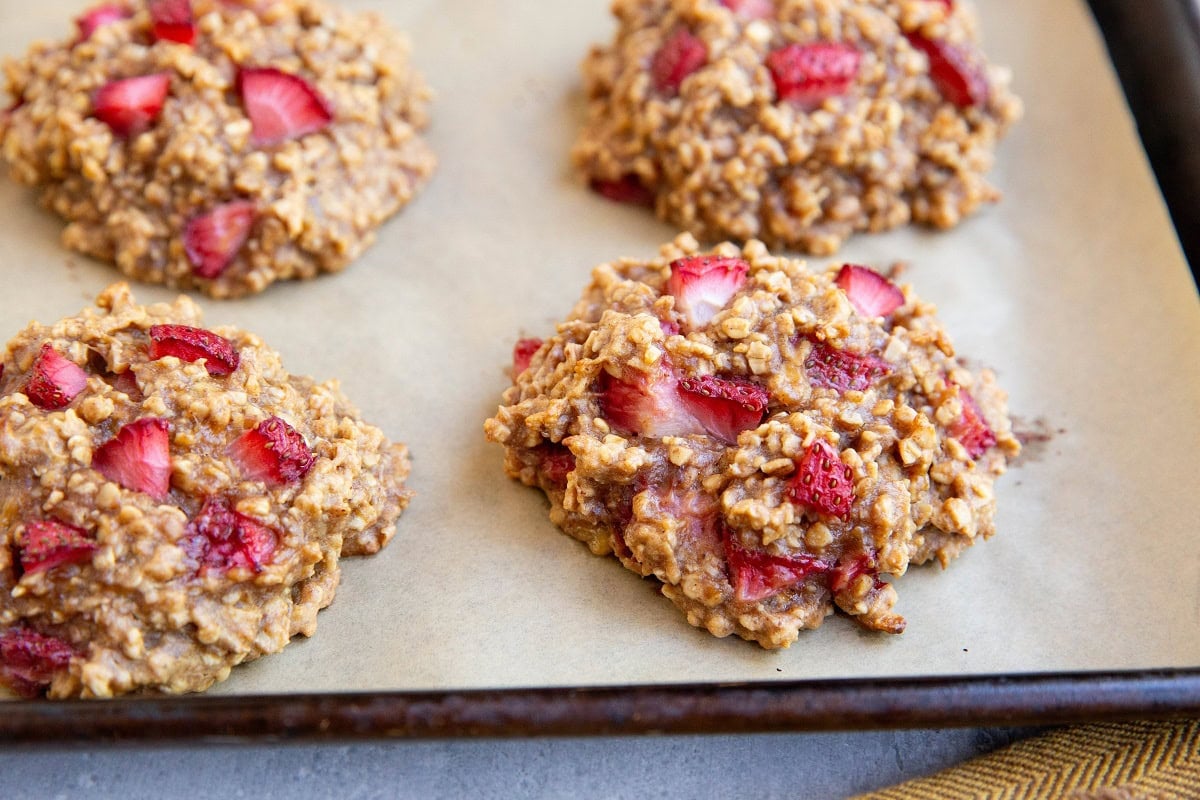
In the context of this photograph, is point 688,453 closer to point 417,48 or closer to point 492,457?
point 492,457

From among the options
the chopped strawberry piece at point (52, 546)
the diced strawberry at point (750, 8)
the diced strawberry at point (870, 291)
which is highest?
the diced strawberry at point (750, 8)

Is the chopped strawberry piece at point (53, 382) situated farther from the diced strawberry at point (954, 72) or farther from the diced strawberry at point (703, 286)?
the diced strawberry at point (954, 72)

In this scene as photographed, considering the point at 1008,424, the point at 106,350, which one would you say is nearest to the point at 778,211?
the point at 1008,424

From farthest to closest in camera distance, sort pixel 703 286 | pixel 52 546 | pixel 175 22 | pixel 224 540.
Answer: pixel 175 22
pixel 703 286
pixel 224 540
pixel 52 546

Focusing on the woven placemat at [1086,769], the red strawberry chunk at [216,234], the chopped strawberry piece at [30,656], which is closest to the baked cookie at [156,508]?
the chopped strawberry piece at [30,656]

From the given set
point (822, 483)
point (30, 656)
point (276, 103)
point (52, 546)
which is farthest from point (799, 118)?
point (30, 656)

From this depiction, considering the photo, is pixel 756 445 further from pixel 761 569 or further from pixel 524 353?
pixel 524 353
